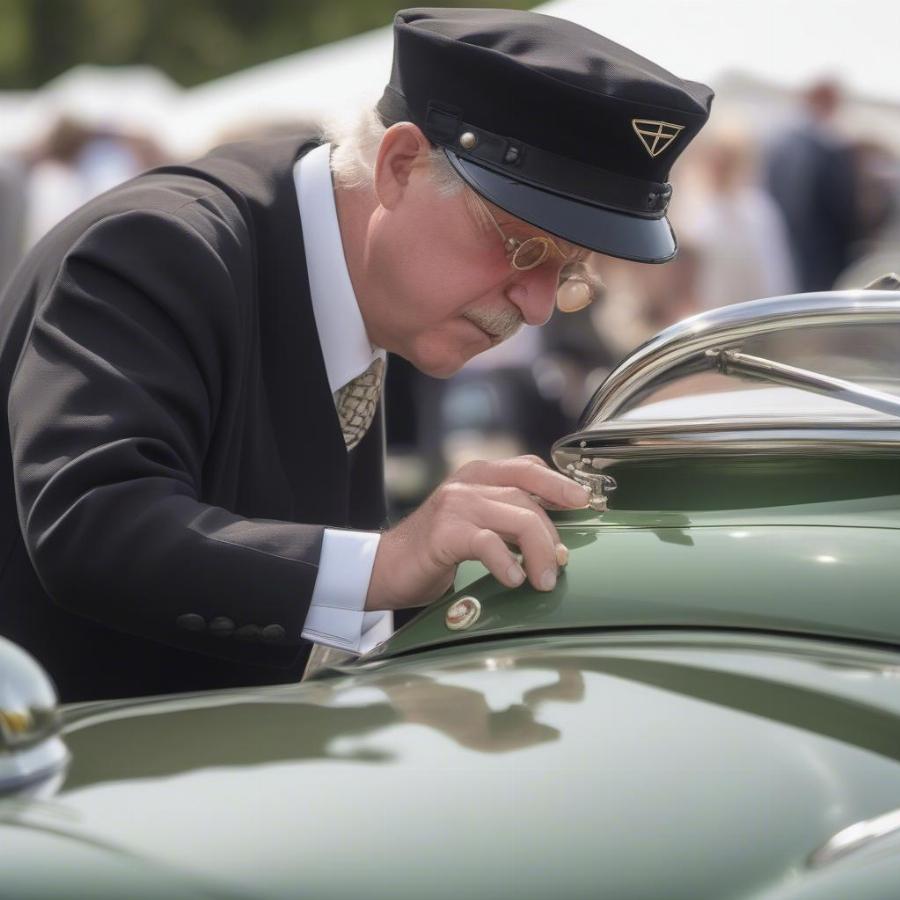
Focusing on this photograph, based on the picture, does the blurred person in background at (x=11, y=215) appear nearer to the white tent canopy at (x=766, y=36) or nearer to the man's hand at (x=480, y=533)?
the white tent canopy at (x=766, y=36)

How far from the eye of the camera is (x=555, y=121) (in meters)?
1.98

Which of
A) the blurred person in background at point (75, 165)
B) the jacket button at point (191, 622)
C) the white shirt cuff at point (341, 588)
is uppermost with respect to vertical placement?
the blurred person in background at point (75, 165)

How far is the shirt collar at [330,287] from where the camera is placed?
87.7 inches

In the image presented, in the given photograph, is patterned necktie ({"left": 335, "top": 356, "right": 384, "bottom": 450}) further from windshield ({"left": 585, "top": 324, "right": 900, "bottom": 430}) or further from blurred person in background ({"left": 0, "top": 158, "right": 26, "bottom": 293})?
blurred person in background ({"left": 0, "top": 158, "right": 26, "bottom": 293})

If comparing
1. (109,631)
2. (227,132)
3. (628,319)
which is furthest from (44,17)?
(109,631)

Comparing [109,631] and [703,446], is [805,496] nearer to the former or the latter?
[703,446]

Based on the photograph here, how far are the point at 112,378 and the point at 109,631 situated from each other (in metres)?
0.43

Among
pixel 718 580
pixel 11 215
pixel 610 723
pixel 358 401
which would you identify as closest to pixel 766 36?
pixel 11 215

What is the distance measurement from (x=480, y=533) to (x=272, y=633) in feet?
0.98

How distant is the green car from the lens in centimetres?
106

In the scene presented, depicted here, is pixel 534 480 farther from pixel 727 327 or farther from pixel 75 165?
pixel 75 165

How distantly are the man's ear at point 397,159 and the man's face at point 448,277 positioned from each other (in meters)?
0.01

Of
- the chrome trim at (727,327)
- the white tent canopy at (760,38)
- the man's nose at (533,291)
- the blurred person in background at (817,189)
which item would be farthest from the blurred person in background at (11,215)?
the chrome trim at (727,327)

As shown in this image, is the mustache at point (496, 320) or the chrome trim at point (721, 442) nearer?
the chrome trim at point (721, 442)
